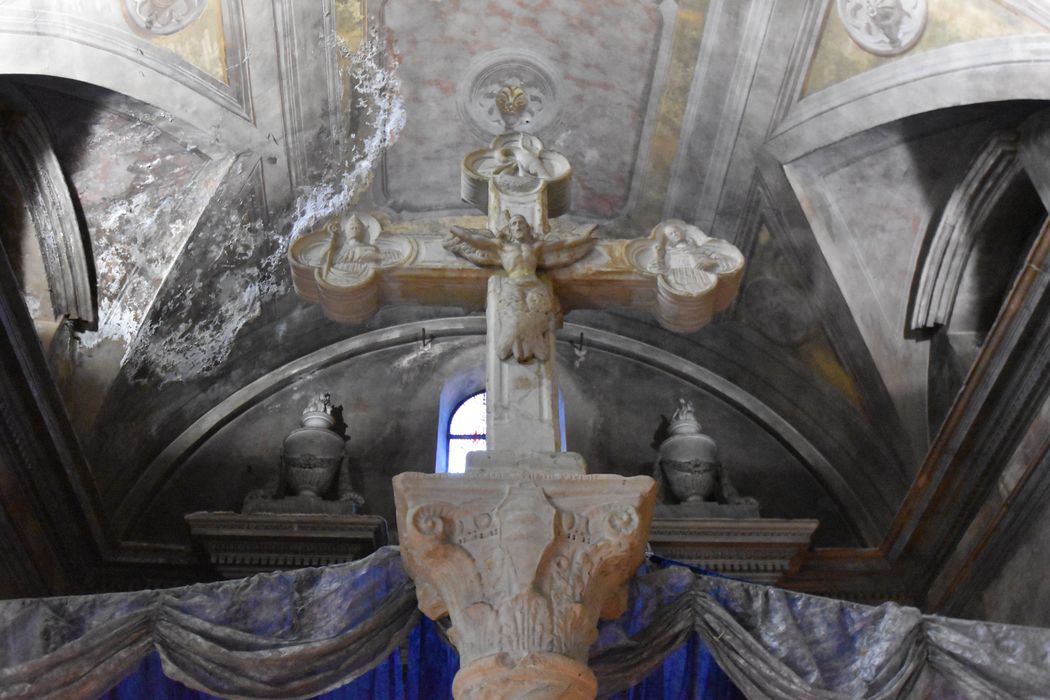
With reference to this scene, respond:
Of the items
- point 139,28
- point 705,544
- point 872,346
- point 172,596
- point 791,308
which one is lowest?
point 172,596

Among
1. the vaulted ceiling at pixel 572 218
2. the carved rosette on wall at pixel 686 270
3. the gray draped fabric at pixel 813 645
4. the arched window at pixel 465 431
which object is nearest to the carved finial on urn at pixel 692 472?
the vaulted ceiling at pixel 572 218

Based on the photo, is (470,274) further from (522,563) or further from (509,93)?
(509,93)

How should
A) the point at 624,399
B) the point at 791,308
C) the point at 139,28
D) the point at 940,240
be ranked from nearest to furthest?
the point at 139,28, the point at 940,240, the point at 791,308, the point at 624,399

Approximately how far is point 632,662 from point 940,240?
539 cm

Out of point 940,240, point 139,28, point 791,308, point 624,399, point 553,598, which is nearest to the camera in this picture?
point 553,598

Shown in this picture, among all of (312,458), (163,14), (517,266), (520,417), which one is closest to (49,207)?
(163,14)

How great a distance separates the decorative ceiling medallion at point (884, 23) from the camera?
7980mm

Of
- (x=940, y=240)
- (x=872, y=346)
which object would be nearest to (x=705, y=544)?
(x=872, y=346)

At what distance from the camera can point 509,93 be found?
32.7ft

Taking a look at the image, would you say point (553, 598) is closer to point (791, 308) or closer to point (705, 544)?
point (705, 544)

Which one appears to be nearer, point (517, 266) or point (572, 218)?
point (517, 266)

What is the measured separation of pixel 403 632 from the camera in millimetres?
4641

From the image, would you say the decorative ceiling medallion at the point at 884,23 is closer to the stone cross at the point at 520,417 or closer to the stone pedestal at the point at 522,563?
the stone cross at the point at 520,417

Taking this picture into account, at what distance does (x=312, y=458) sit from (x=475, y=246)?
4.06m
